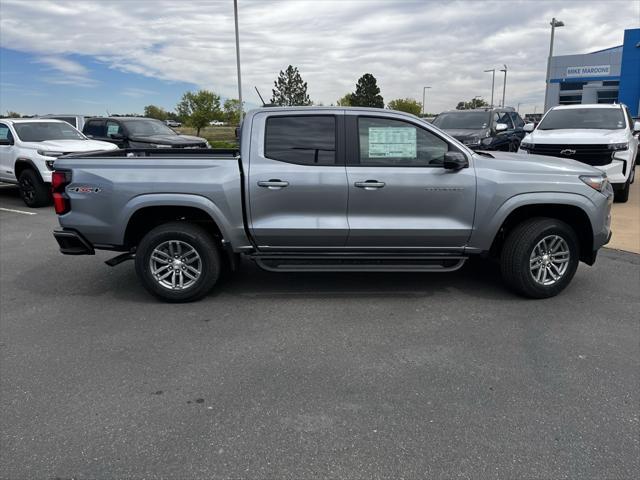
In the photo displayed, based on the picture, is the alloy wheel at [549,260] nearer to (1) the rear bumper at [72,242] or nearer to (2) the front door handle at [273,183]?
(2) the front door handle at [273,183]

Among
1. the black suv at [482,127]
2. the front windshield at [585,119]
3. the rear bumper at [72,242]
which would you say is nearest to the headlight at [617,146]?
the front windshield at [585,119]

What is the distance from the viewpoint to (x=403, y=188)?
472 centimetres

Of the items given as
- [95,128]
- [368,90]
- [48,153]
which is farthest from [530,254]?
[368,90]

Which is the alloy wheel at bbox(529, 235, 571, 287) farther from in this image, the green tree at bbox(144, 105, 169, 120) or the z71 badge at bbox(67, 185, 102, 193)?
the green tree at bbox(144, 105, 169, 120)

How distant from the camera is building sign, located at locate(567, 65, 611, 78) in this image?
165 feet

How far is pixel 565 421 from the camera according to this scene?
2.99m

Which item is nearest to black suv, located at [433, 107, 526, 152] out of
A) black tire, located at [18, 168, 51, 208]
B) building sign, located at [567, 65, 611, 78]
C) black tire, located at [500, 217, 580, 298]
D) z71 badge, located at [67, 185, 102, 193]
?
black tire, located at [500, 217, 580, 298]

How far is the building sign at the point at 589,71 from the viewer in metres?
50.4

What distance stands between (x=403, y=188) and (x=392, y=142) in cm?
46

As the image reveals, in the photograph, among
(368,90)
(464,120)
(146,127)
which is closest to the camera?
(464,120)

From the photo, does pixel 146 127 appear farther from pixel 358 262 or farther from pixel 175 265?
pixel 358 262

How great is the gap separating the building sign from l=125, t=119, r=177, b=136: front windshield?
49.0m

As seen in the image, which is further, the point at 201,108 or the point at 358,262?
the point at 201,108

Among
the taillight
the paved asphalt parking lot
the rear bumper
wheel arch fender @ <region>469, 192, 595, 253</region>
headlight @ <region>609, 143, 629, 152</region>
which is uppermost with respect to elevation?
headlight @ <region>609, 143, 629, 152</region>
